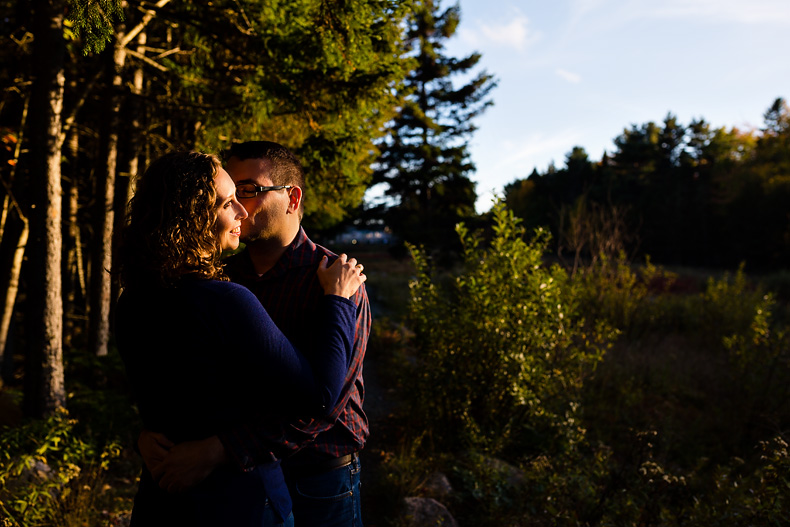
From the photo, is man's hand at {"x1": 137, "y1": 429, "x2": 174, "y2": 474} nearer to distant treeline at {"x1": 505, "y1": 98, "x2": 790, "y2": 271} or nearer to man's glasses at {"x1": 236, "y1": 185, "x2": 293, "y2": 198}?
man's glasses at {"x1": 236, "y1": 185, "x2": 293, "y2": 198}

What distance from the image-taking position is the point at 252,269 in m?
1.99

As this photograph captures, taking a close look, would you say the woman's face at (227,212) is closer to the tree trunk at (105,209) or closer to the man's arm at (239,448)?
the man's arm at (239,448)

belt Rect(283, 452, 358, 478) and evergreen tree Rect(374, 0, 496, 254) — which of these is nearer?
belt Rect(283, 452, 358, 478)

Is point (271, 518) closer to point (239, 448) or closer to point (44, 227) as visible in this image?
point (239, 448)

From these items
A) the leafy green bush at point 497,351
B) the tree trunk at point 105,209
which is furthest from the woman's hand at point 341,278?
the tree trunk at point 105,209

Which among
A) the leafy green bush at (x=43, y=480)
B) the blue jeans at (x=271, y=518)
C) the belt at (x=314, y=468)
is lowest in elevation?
the leafy green bush at (x=43, y=480)

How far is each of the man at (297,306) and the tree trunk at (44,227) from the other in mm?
3648

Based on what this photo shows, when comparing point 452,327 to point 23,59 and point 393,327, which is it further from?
point 23,59

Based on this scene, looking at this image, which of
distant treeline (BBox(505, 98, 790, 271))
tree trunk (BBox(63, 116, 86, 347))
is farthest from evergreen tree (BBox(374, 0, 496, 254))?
tree trunk (BBox(63, 116, 86, 347))

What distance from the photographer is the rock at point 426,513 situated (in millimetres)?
3812

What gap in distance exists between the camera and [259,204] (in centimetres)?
188

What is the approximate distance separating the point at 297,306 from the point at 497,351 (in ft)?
11.6

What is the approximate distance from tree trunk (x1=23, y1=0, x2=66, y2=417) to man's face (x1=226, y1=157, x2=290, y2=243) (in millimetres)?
3770

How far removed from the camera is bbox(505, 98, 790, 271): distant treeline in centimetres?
2853
